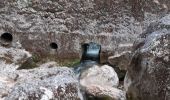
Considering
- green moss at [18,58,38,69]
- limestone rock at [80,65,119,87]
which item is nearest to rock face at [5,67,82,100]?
limestone rock at [80,65,119,87]

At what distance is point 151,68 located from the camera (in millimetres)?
4742

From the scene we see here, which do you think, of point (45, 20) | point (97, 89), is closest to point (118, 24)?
point (45, 20)

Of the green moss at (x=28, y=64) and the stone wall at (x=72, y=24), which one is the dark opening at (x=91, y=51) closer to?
the stone wall at (x=72, y=24)

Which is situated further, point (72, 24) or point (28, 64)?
point (72, 24)

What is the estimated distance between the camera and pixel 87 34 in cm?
913

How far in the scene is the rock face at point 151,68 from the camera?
465 cm

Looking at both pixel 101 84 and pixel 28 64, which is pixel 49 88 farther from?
pixel 28 64

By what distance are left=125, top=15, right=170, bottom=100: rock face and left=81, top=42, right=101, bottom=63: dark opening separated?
164 inches

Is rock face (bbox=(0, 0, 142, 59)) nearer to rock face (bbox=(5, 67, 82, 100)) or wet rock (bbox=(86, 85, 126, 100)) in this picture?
wet rock (bbox=(86, 85, 126, 100))

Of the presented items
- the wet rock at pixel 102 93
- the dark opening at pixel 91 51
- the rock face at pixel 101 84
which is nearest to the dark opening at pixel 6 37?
the dark opening at pixel 91 51

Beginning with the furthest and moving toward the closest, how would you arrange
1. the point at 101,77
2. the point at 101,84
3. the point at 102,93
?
the point at 101,77
the point at 101,84
the point at 102,93

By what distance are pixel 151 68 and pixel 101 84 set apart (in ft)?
6.01

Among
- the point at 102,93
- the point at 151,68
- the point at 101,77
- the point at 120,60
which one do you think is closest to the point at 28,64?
the point at 120,60

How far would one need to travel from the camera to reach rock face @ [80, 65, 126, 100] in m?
5.65
